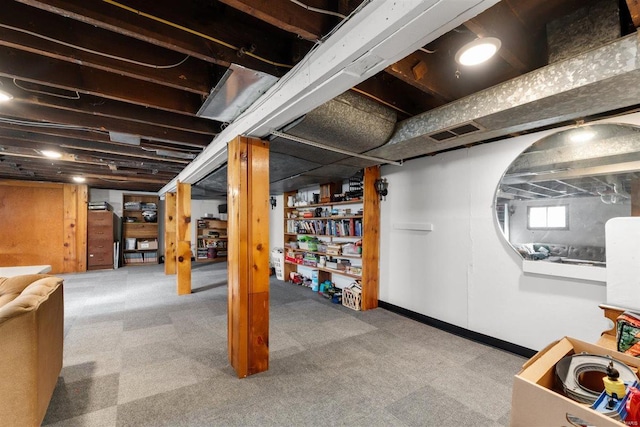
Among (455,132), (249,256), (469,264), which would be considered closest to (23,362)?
(249,256)

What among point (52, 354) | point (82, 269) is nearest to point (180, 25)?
point (52, 354)

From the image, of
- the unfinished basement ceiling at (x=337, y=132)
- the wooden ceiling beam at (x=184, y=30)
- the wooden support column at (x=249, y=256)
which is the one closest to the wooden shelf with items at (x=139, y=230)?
the unfinished basement ceiling at (x=337, y=132)

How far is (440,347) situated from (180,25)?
127 inches

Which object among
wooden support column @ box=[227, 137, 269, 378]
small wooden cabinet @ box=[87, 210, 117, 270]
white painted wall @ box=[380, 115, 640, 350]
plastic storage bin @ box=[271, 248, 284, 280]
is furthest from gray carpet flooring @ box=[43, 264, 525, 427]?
small wooden cabinet @ box=[87, 210, 117, 270]

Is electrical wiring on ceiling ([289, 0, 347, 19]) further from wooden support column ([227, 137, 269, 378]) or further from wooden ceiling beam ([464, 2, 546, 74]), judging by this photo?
wooden support column ([227, 137, 269, 378])

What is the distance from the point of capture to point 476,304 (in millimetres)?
2936

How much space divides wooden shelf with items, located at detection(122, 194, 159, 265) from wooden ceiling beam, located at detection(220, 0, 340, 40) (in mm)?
7890

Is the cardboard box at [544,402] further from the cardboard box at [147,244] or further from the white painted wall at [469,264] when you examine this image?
the cardboard box at [147,244]

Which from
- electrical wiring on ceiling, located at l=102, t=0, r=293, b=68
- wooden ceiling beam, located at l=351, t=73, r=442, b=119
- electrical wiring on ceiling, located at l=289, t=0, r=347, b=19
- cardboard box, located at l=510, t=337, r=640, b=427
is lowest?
cardboard box, located at l=510, t=337, r=640, b=427

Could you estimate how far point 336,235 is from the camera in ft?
15.4

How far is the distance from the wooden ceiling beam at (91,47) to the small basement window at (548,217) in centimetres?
296

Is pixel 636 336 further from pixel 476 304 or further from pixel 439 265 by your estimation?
pixel 439 265

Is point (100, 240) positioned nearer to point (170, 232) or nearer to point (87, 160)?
point (170, 232)

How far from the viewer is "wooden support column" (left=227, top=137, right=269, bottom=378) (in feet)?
7.29
